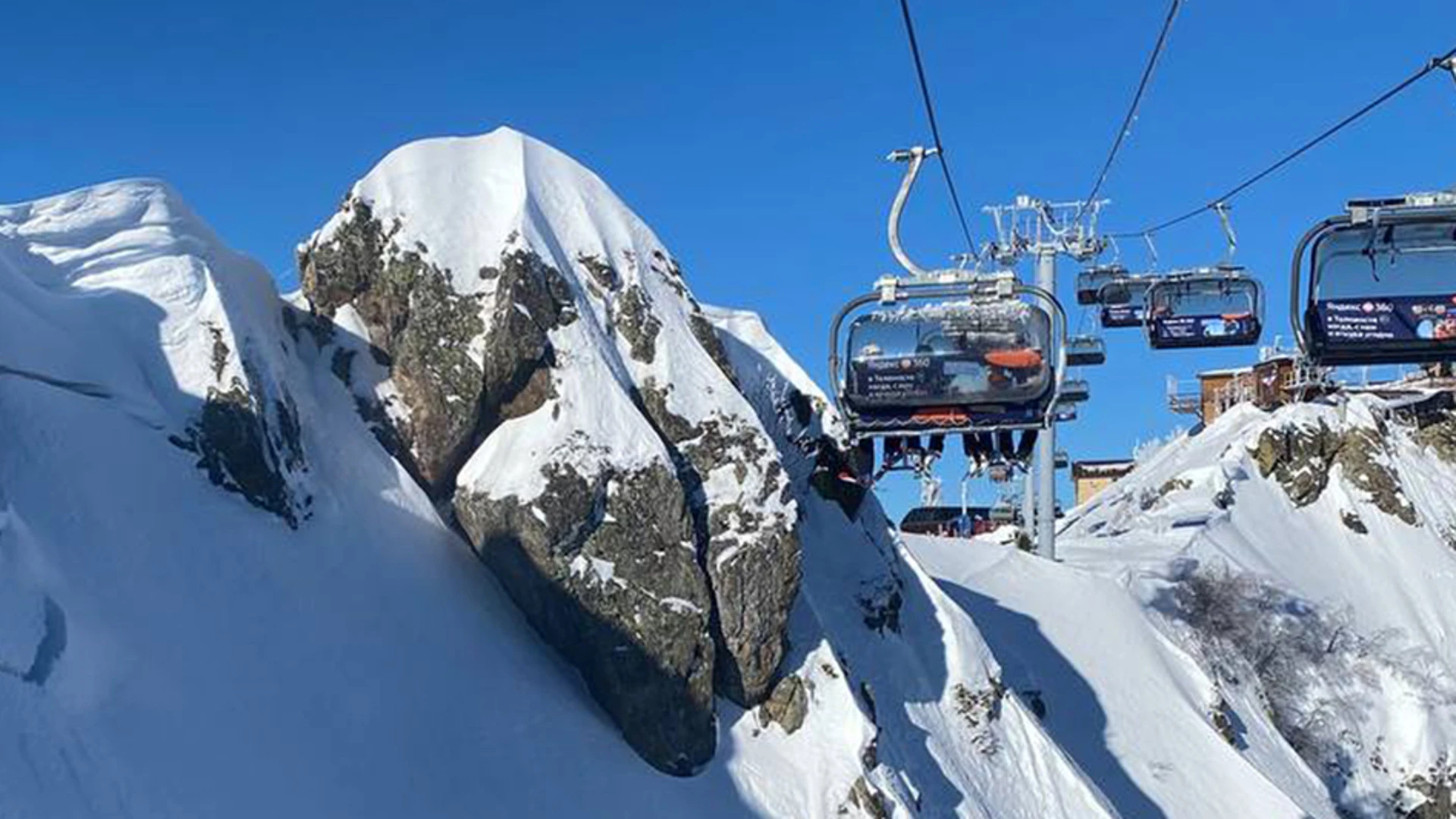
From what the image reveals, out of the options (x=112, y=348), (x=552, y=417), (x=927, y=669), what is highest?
(x=112, y=348)

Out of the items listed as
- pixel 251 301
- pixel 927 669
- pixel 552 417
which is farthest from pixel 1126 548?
pixel 251 301

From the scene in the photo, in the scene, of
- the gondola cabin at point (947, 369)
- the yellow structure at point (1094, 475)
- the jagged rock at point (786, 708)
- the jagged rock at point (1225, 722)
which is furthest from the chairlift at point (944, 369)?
the yellow structure at point (1094, 475)

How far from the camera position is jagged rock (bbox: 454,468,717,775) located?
17.0 metres

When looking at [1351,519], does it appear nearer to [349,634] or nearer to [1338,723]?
[1338,723]

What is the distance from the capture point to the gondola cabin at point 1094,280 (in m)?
26.9

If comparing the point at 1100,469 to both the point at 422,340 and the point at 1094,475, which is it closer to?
the point at 1094,475

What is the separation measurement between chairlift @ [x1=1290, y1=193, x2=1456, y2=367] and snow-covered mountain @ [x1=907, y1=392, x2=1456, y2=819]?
14.5m

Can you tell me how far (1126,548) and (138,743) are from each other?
27773 mm

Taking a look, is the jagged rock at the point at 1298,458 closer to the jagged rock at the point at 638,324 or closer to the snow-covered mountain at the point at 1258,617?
the snow-covered mountain at the point at 1258,617

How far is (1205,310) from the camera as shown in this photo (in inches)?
851

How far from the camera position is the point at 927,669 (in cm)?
2148

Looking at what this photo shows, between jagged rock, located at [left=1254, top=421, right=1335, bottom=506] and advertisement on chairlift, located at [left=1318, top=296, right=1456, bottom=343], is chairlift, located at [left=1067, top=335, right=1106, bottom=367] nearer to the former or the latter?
jagged rock, located at [left=1254, top=421, right=1335, bottom=506]

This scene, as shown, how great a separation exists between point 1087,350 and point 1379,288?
59.3ft

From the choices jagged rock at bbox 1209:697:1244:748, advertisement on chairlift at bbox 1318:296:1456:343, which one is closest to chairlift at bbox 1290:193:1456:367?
advertisement on chairlift at bbox 1318:296:1456:343
